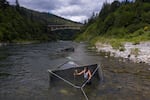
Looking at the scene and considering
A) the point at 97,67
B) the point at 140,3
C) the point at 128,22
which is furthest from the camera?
the point at 140,3

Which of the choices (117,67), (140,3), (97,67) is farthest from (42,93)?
(140,3)

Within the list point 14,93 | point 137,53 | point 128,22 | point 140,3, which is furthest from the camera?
point 140,3

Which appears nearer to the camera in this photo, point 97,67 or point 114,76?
point 97,67

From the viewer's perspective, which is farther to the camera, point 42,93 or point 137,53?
point 137,53

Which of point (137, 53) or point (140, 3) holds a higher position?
point (140, 3)

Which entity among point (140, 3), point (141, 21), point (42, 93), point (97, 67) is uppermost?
point (140, 3)

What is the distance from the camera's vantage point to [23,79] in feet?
68.4

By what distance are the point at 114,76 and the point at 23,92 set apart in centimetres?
873

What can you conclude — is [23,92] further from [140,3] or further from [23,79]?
[140,3]

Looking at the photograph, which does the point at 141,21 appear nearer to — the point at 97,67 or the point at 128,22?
the point at 128,22

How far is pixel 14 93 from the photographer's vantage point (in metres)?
16.2

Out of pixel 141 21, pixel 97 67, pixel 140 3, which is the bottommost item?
pixel 97 67

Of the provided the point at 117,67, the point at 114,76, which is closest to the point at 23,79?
the point at 114,76

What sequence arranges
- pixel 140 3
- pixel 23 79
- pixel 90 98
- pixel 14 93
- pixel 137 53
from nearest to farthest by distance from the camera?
pixel 90 98, pixel 14 93, pixel 23 79, pixel 137 53, pixel 140 3
